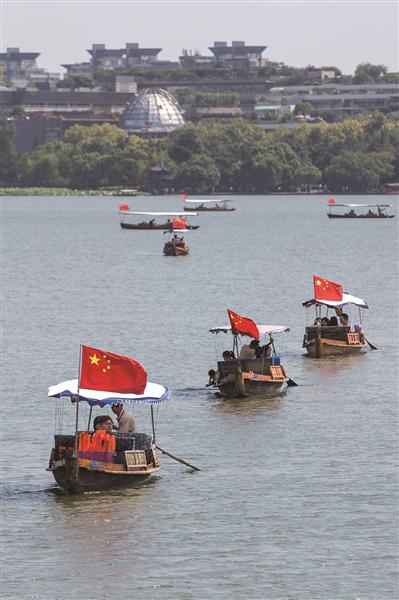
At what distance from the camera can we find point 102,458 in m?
49.5

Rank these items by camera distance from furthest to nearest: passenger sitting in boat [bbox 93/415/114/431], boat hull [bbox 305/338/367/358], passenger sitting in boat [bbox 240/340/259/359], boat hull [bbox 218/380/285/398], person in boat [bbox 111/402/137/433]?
boat hull [bbox 305/338/367/358] < passenger sitting in boat [bbox 240/340/259/359] < boat hull [bbox 218/380/285/398] < person in boat [bbox 111/402/137/433] < passenger sitting in boat [bbox 93/415/114/431]

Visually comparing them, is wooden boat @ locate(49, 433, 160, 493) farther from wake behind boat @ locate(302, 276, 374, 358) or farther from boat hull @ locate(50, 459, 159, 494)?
wake behind boat @ locate(302, 276, 374, 358)

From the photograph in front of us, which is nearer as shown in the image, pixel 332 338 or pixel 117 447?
pixel 117 447

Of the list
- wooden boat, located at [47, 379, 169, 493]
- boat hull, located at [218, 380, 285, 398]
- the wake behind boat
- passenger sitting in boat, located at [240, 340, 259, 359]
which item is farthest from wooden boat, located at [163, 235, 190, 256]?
wooden boat, located at [47, 379, 169, 493]

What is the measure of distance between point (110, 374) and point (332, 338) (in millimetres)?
30334

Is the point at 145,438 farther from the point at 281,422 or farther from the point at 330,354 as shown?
the point at 330,354

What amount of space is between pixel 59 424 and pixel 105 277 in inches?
3149

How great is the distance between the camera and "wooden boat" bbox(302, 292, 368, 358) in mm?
77812

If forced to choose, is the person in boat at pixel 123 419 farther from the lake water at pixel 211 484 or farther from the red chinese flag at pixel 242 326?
the red chinese flag at pixel 242 326

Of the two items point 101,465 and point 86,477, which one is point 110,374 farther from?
point 86,477

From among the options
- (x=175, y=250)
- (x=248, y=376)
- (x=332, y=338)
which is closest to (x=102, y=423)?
(x=248, y=376)

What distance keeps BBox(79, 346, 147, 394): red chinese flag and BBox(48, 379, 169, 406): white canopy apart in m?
0.17

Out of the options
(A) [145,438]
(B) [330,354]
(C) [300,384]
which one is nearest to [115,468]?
(A) [145,438]

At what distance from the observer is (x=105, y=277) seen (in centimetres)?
13950
